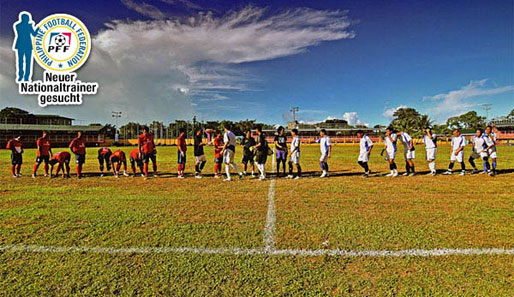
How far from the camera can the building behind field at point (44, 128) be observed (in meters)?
55.5

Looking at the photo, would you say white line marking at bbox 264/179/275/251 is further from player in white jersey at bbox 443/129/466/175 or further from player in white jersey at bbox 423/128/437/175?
player in white jersey at bbox 443/129/466/175

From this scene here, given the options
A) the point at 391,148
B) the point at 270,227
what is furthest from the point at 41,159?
the point at 391,148

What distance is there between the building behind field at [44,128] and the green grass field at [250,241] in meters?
60.4

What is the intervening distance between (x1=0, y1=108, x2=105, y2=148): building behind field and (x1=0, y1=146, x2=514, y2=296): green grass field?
198ft

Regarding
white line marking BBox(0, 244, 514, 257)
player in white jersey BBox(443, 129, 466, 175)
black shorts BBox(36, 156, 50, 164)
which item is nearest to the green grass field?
white line marking BBox(0, 244, 514, 257)

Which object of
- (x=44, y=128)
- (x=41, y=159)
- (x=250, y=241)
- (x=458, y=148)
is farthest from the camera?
(x=44, y=128)

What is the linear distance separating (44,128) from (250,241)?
79.2m

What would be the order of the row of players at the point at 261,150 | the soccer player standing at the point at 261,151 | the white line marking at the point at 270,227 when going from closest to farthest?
the white line marking at the point at 270,227 < the soccer player standing at the point at 261,151 < the row of players at the point at 261,150

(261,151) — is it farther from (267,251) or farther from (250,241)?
(267,251)

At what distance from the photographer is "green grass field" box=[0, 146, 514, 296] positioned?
3.00 m

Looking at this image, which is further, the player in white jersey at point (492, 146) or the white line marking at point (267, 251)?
the player in white jersey at point (492, 146)

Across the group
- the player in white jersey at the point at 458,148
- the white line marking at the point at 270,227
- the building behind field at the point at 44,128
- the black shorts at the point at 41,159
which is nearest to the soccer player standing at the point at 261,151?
the white line marking at the point at 270,227

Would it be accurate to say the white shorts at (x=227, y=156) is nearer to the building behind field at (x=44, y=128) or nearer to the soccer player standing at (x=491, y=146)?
the soccer player standing at (x=491, y=146)

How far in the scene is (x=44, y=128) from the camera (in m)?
64.0
